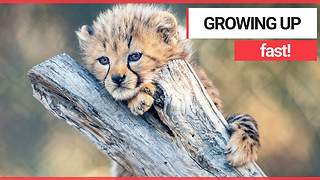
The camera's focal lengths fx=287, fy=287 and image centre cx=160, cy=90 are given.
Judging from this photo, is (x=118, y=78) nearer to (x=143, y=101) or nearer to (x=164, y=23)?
(x=143, y=101)

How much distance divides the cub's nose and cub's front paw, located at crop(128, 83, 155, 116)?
0.32 feet

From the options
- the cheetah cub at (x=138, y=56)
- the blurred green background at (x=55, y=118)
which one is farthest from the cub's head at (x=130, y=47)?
the blurred green background at (x=55, y=118)

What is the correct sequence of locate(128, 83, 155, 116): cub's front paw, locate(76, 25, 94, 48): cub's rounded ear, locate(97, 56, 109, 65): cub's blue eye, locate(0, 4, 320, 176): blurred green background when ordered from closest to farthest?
locate(128, 83, 155, 116): cub's front paw
locate(97, 56, 109, 65): cub's blue eye
locate(76, 25, 94, 48): cub's rounded ear
locate(0, 4, 320, 176): blurred green background

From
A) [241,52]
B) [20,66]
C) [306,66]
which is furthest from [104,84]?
[306,66]

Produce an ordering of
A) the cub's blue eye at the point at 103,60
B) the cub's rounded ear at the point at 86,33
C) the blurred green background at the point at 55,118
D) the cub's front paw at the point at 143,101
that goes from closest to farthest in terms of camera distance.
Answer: the cub's front paw at the point at 143,101, the cub's blue eye at the point at 103,60, the cub's rounded ear at the point at 86,33, the blurred green background at the point at 55,118

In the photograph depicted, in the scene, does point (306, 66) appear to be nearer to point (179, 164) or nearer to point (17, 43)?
point (179, 164)

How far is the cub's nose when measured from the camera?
4.08 ft

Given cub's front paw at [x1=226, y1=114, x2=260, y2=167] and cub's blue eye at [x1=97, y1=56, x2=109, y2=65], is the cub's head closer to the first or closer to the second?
cub's blue eye at [x1=97, y1=56, x2=109, y2=65]

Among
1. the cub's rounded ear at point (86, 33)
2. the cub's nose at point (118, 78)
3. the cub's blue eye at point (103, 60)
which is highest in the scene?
the cub's rounded ear at point (86, 33)

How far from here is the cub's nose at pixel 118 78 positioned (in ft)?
4.08

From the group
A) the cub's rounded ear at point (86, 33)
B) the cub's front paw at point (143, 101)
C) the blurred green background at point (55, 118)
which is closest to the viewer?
the cub's front paw at point (143, 101)

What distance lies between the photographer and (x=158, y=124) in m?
1.32

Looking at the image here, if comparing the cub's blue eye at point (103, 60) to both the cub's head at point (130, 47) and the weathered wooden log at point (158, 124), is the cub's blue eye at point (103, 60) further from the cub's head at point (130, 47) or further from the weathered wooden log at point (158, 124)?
the weathered wooden log at point (158, 124)

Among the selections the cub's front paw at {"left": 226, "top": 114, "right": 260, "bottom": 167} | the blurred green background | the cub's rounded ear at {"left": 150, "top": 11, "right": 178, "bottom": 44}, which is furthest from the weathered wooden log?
the blurred green background
